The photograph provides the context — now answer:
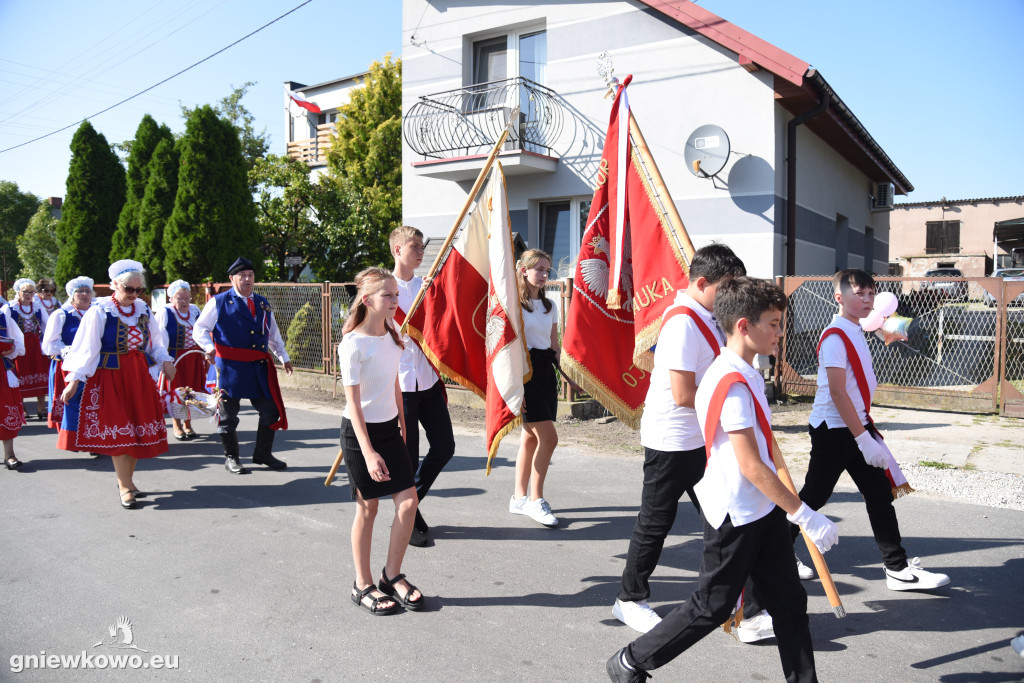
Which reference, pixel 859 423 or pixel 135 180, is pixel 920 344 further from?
pixel 135 180

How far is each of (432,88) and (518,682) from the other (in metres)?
12.5

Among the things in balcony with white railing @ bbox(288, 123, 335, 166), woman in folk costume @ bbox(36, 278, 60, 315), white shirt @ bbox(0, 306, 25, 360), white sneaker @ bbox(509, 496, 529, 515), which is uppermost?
balcony with white railing @ bbox(288, 123, 335, 166)

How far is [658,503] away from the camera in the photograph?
11.2 ft

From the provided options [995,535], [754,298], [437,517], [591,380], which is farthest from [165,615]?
[995,535]

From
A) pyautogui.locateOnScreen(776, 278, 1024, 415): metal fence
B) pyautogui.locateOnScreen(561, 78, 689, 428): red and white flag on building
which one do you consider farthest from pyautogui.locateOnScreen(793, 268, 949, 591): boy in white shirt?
pyautogui.locateOnScreen(776, 278, 1024, 415): metal fence

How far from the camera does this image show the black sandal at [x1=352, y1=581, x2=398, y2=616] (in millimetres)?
3715

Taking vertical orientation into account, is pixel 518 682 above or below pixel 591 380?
below

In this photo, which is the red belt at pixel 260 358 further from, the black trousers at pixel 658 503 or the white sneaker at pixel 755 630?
the white sneaker at pixel 755 630

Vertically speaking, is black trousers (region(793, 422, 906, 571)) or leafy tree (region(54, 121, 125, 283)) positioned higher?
leafy tree (region(54, 121, 125, 283))

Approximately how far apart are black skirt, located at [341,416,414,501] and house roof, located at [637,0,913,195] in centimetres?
850

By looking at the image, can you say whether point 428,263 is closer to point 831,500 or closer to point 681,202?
point 681,202

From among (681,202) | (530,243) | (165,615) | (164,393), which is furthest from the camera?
(530,243)

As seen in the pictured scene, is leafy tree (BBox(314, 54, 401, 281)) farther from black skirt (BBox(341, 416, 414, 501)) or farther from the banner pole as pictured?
black skirt (BBox(341, 416, 414, 501))

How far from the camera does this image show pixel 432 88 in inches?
543
